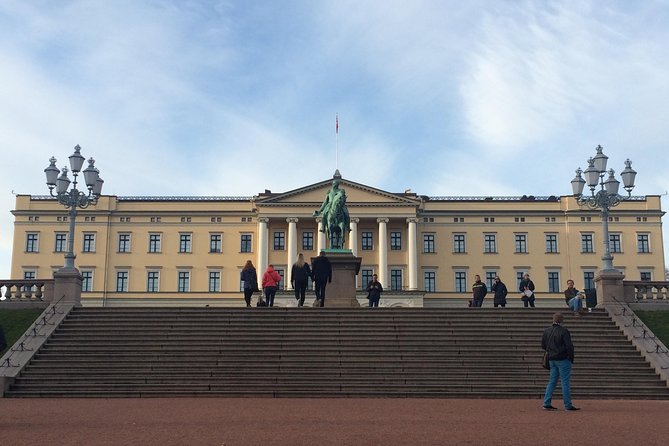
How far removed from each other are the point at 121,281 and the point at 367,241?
79.7 feet

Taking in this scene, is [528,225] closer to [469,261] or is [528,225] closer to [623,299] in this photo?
[469,261]

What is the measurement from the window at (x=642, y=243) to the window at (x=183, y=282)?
43776 millimetres

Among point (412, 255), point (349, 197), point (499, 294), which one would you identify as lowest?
point (499, 294)

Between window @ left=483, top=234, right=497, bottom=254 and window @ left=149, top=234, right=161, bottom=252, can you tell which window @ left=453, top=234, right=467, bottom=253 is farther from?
window @ left=149, top=234, right=161, bottom=252

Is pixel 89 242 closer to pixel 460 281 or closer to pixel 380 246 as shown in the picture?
pixel 380 246

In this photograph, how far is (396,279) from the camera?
85062 mm

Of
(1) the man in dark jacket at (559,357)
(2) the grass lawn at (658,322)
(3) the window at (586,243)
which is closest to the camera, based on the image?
(1) the man in dark jacket at (559,357)

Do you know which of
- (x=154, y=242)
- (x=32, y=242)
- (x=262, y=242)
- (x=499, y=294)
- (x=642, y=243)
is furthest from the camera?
(x=154, y=242)

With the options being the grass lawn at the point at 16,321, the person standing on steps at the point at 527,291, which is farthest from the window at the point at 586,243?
the grass lawn at the point at 16,321

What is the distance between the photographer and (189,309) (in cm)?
2727

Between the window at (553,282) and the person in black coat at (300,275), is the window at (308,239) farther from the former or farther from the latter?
the person in black coat at (300,275)

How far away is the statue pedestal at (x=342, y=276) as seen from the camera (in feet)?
107

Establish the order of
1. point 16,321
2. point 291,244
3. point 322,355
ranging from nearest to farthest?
1. point 322,355
2. point 16,321
3. point 291,244

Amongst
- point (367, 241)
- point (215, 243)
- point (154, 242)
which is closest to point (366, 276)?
point (367, 241)
